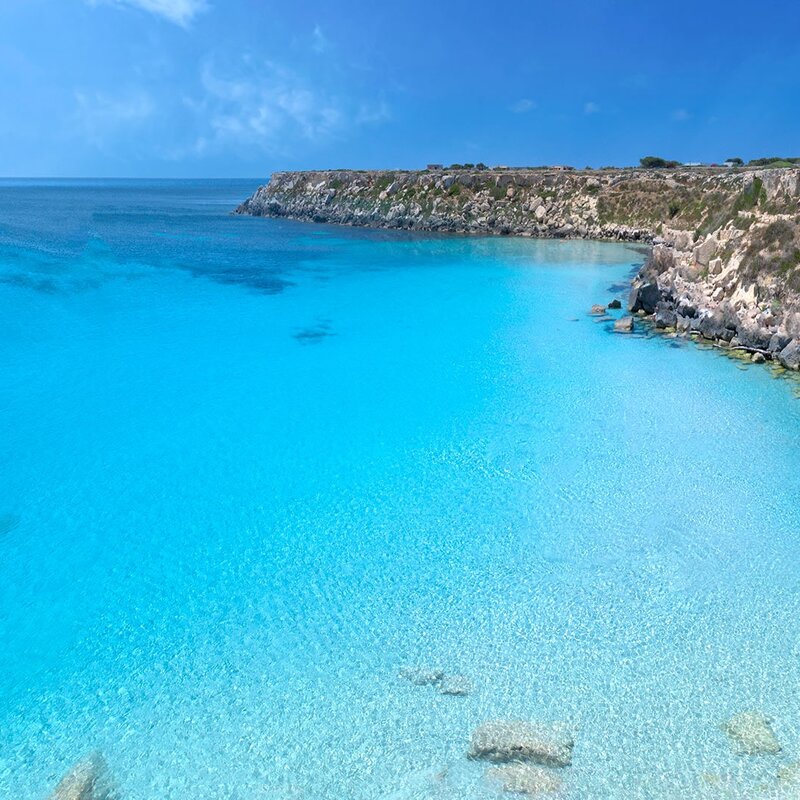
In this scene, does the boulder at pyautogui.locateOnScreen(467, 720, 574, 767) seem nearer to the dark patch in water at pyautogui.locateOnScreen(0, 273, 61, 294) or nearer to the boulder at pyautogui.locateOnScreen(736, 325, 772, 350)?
the boulder at pyautogui.locateOnScreen(736, 325, 772, 350)

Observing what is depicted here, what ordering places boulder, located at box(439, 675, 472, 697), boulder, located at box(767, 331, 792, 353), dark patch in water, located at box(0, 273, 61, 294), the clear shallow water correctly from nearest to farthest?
the clear shallow water, boulder, located at box(439, 675, 472, 697), boulder, located at box(767, 331, 792, 353), dark patch in water, located at box(0, 273, 61, 294)

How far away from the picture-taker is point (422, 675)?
387 inches

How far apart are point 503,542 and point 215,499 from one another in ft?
24.1

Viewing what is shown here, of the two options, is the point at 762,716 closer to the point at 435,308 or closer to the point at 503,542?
the point at 503,542

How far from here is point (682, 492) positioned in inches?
595

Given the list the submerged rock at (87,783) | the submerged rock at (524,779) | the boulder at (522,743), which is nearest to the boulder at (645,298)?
the boulder at (522,743)

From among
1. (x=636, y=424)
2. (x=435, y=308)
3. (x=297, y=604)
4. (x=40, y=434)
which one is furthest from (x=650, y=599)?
(x=435, y=308)

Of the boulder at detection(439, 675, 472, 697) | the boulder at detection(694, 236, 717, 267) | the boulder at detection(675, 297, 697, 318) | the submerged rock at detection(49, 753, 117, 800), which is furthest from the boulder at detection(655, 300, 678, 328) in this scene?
the submerged rock at detection(49, 753, 117, 800)

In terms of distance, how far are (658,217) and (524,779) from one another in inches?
2551

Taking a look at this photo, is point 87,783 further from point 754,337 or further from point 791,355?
point 754,337

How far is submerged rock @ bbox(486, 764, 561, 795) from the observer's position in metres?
7.96

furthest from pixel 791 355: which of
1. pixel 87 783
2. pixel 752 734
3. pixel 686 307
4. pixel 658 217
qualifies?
pixel 658 217

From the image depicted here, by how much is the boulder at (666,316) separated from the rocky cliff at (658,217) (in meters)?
0.05

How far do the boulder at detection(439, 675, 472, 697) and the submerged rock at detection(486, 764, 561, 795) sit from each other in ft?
4.38
